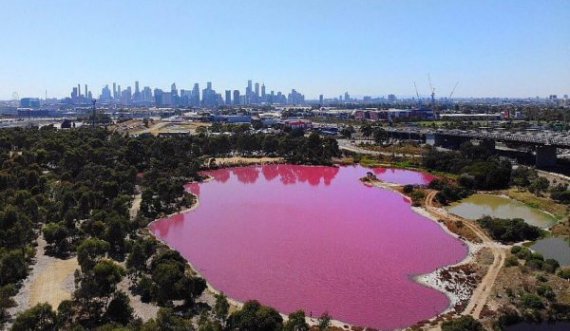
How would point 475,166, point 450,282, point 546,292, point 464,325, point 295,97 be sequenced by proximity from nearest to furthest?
point 464,325, point 546,292, point 450,282, point 475,166, point 295,97

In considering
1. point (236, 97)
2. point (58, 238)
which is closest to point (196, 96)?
point (236, 97)

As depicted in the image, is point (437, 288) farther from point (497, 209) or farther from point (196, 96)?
point (196, 96)

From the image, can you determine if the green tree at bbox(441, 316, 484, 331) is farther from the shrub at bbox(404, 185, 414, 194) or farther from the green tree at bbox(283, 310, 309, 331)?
the shrub at bbox(404, 185, 414, 194)

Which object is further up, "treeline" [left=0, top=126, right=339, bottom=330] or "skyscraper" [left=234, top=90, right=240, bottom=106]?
"skyscraper" [left=234, top=90, right=240, bottom=106]

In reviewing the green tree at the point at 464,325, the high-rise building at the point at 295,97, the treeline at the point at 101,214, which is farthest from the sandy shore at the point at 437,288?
the high-rise building at the point at 295,97

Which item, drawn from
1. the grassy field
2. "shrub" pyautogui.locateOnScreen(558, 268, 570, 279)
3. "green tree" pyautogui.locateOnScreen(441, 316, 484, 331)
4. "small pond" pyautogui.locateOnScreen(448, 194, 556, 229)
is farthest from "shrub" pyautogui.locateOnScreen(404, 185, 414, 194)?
"green tree" pyautogui.locateOnScreen(441, 316, 484, 331)

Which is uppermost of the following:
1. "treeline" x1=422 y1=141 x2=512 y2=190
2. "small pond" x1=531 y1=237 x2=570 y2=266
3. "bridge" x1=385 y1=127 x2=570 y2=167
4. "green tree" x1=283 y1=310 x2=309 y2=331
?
"bridge" x1=385 y1=127 x2=570 y2=167

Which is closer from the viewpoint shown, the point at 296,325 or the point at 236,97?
the point at 296,325

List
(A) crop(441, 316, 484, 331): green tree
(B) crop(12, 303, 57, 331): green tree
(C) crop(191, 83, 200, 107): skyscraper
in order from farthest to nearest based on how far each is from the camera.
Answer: (C) crop(191, 83, 200, 107): skyscraper < (A) crop(441, 316, 484, 331): green tree < (B) crop(12, 303, 57, 331): green tree
